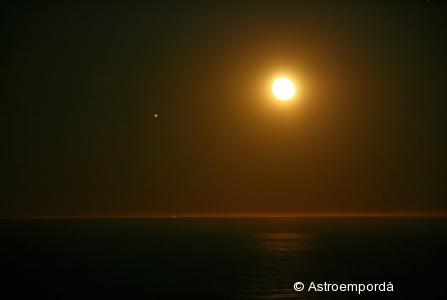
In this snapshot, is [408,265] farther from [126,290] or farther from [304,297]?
[126,290]

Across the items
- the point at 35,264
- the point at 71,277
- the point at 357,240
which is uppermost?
the point at 357,240

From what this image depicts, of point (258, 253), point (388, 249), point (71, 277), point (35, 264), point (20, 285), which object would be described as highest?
point (388, 249)

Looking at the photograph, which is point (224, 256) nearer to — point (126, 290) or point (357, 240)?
point (126, 290)

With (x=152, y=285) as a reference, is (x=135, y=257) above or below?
above

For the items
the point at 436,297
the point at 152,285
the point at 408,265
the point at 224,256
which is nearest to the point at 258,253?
the point at 224,256

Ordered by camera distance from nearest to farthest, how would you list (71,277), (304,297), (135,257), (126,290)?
(304,297)
(126,290)
(71,277)
(135,257)

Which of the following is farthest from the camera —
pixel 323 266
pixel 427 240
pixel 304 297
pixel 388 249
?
pixel 427 240

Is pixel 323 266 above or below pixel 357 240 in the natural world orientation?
below

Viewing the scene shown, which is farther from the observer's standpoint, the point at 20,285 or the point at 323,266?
the point at 323,266

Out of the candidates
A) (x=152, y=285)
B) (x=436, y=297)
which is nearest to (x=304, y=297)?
(x=436, y=297)
